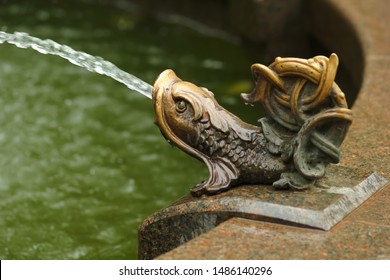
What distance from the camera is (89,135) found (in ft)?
18.6

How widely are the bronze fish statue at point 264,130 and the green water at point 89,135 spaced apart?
119 cm

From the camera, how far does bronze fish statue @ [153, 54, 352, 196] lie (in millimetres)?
3109

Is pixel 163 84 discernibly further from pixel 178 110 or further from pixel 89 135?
pixel 89 135

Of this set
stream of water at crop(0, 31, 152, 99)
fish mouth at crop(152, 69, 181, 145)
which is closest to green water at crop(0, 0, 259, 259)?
stream of water at crop(0, 31, 152, 99)

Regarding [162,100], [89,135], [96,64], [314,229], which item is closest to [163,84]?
[162,100]

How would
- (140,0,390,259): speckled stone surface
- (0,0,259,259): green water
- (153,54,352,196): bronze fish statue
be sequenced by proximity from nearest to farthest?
(140,0,390,259): speckled stone surface
(153,54,352,196): bronze fish statue
(0,0,259,259): green water

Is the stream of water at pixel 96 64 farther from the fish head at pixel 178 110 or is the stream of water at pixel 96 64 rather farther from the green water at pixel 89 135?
the green water at pixel 89 135

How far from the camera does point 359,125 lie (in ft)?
13.5

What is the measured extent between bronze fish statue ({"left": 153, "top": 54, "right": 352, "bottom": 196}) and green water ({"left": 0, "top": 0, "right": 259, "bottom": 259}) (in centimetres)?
119

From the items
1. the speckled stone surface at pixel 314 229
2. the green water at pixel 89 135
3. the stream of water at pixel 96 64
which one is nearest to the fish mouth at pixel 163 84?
the stream of water at pixel 96 64

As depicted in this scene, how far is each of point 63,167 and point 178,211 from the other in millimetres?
2152

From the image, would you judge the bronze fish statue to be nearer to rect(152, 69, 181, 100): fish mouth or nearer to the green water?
rect(152, 69, 181, 100): fish mouth

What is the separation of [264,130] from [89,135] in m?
2.59

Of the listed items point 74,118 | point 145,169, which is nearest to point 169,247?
point 145,169
